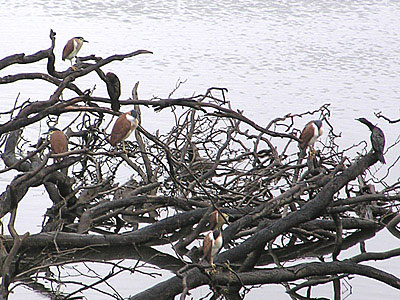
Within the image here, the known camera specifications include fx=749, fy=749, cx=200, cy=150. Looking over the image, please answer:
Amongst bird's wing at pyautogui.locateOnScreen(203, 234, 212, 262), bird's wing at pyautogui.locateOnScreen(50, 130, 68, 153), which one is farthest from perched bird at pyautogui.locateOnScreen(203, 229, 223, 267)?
bird's wing at pyautogui.locateOnScreen(50, 130, 68, 153)

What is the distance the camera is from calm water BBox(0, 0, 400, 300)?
12789 mm

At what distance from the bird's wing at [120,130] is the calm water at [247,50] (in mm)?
1727

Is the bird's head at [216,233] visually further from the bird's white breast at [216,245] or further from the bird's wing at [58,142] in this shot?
the bird's wing at [58,142]

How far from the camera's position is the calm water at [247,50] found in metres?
12.8

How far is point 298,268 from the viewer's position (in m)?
5.46

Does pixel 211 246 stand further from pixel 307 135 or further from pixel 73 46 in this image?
pixel 73 46

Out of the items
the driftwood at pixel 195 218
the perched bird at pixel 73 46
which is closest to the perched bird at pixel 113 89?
the driftwood at pixel 195 218

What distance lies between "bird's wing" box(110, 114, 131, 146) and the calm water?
1727 mm

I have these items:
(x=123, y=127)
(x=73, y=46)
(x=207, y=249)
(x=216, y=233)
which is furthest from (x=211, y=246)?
(x=73, y=46)

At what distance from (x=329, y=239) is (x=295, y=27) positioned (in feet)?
48.9

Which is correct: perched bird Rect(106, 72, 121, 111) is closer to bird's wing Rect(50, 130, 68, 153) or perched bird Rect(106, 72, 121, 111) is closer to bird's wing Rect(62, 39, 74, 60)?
bird's wing Rect(50, 130, 68, 153)

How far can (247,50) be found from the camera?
59.3 feet

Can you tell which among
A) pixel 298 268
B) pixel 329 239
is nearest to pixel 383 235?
pixel 329 239

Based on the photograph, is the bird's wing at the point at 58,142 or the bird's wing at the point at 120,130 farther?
the bird's wing at the point at 58,142
